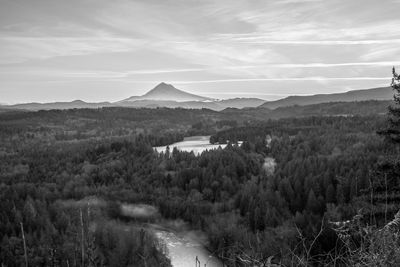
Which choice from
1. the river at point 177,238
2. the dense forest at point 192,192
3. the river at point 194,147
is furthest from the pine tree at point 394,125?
the river at point 194,147

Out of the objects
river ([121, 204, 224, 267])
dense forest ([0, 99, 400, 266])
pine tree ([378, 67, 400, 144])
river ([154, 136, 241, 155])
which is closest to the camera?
pine tree ([378, 67, 400, 144])

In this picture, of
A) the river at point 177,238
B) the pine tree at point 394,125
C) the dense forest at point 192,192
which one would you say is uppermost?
the pine tree at point 394,125

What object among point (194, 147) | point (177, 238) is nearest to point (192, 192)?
point (177, 238)

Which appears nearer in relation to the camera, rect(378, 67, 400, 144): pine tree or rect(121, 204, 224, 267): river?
rect(378, 67, 400, 144): pine tree

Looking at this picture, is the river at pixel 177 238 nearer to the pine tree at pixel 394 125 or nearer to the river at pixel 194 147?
the pine tree at pixel 394 125

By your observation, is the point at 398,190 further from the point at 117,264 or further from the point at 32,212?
the point at 32,212

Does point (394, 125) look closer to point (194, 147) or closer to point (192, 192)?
point (192, 192)

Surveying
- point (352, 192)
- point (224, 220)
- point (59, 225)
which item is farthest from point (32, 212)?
point (352, 192)

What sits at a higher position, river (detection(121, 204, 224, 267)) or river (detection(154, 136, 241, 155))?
river (detection(154, 136, 241, 155))

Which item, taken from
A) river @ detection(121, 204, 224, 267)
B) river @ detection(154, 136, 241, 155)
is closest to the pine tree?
river @ detection(121, 204, 224, 267)

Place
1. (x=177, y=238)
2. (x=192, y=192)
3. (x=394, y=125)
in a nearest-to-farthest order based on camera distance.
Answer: (x=394, y=125) → (x=177, y=238) → (x=192, y=192)

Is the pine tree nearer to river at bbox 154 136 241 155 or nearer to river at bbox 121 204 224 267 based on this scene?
river at bbox 121 204 224 267
